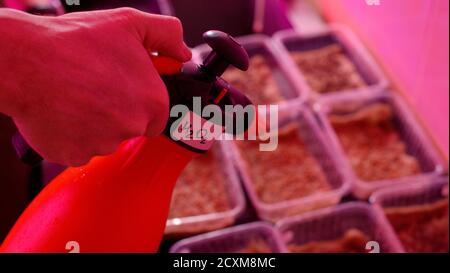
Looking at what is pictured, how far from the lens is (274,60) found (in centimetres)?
140

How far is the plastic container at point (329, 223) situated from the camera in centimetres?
107

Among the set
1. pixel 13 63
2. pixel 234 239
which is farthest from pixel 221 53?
pixel 234 239

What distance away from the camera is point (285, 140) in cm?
129

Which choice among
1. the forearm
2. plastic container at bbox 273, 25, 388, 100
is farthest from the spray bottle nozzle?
plastic container at bbox 273, 25, 388, 100

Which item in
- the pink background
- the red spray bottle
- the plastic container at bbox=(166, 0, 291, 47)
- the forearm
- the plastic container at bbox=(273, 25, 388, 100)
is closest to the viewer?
the forearm

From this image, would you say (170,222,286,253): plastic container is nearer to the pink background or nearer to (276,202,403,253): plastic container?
(276,202,403,253): plastic container

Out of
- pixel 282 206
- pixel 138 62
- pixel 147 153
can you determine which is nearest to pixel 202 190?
pixel 282 206

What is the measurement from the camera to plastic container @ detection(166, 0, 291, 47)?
111cm

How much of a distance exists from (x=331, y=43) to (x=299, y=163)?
38cm

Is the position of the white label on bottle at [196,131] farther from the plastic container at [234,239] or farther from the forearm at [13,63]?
the plastic container at [234,239]

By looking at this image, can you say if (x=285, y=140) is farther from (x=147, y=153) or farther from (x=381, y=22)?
(x=147, y=153)

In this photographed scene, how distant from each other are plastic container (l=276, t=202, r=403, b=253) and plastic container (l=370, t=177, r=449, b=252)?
0.15ft

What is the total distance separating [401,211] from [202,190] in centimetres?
40

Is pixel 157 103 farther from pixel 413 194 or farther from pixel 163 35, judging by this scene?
pixel 413 194
